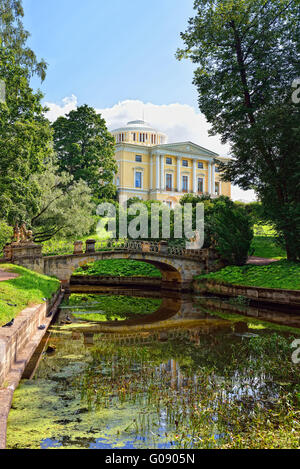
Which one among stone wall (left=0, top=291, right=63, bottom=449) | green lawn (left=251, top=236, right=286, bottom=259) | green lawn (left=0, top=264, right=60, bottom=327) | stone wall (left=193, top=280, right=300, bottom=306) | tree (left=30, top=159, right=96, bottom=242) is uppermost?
tree (left=30, top=159, right=96, bottom=242)

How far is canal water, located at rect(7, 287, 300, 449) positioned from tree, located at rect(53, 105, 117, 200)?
27.4 metres

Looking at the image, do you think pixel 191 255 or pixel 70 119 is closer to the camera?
pixel 191 255

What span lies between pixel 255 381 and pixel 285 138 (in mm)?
15999

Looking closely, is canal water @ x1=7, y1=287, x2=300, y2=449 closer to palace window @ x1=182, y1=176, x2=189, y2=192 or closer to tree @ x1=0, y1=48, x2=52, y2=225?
tree @ x1=0, y1=48, x2=52, y2=225

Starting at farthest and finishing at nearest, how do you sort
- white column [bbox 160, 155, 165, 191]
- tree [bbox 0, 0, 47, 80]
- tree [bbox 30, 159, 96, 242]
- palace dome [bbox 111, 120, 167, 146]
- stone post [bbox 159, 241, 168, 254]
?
palace dome [bbox 111, 120, 167, 146]
white column [bbox 160, 155, 165, 191]
stone post [bbox 159, 241, 168, 254]
tree [bbox 30, 159, 96, 242]
tree [bbox 0, 0, 47, 80]

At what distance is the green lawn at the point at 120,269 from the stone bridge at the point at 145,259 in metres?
1.95

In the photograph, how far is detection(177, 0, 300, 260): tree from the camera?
823 inches

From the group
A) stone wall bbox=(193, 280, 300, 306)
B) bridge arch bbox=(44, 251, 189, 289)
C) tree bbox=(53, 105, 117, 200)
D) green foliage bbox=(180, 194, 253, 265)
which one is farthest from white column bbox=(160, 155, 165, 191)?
stone wall bbox=(193, 280, 300, 306)

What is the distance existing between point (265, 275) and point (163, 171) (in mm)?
40408

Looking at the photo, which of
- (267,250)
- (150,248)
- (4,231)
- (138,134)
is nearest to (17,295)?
(4,231)

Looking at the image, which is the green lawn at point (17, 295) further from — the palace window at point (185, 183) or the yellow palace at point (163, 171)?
the palace window at point (185, 183)

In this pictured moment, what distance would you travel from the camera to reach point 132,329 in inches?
550
